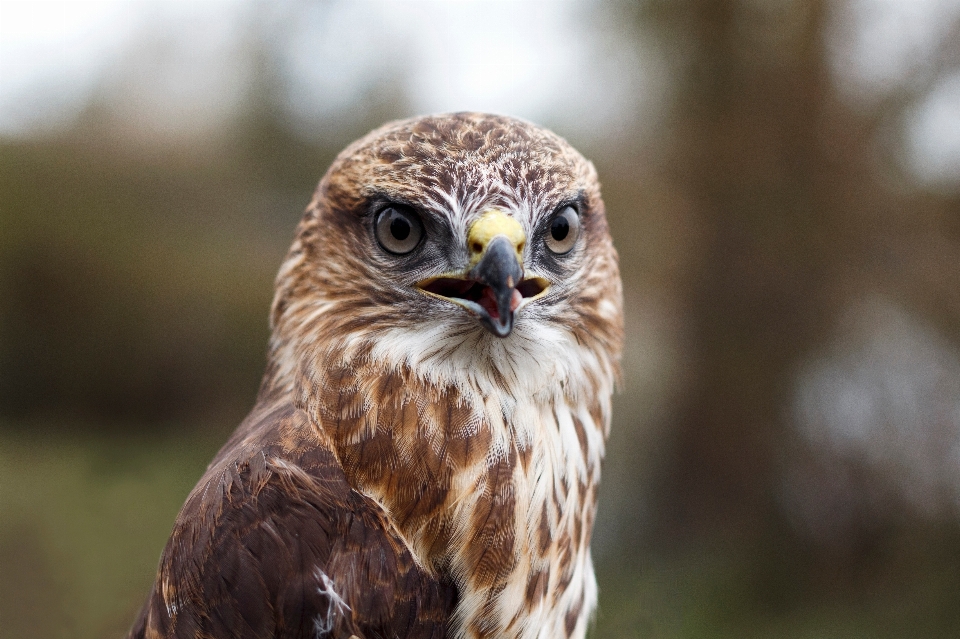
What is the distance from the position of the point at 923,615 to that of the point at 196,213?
7231 millimetres

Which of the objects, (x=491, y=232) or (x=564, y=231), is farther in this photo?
(x=564, y=231)

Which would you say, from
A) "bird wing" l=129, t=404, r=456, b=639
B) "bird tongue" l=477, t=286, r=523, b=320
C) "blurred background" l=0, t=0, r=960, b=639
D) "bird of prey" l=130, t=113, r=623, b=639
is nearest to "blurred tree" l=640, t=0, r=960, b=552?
"blurred background" l=0, t=0, r=960, b=639

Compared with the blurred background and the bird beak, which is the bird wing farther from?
the blurred background

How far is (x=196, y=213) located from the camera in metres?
7.87

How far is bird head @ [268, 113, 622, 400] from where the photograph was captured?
5.28 feet

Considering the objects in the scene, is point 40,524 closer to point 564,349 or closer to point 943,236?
point 564,349

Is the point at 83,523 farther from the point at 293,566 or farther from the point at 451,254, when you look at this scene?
the point at 451,254

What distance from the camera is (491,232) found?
1.54 m

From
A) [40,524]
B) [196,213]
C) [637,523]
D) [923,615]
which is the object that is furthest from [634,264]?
[40,524]

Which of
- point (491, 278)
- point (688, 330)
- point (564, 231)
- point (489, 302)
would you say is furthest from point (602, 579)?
point (491, 278)

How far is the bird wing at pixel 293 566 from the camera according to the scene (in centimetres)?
144

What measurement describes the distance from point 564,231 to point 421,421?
57cm

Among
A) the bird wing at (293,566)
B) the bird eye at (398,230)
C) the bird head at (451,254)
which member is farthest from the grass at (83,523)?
the bird eye at (398,230)

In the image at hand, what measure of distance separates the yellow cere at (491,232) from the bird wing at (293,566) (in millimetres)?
535
